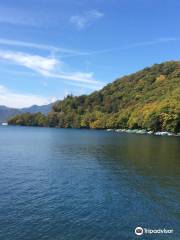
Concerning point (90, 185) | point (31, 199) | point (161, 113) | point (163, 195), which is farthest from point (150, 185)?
point (161, 113)

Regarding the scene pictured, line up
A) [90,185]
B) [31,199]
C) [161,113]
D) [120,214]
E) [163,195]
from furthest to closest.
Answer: [161,113]
[90,185]
[163,195]
[31,199]
[120,214]

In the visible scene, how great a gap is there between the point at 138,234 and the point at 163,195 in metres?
14.2

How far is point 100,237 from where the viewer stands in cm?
2900

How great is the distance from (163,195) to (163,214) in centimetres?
795

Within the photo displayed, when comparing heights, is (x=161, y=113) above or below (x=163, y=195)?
above

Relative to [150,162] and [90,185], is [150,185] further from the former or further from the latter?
[150,162]

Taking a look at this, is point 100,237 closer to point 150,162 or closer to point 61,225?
point 61,225

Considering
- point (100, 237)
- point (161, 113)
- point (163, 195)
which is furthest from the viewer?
point (161, 113)

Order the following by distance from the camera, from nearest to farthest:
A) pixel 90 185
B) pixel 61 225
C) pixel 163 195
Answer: pixel 61 225 → pixel 163 195 → pixel 90 185

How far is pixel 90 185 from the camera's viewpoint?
159ft

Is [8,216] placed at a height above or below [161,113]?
below

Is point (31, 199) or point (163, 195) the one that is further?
point (163, 195)

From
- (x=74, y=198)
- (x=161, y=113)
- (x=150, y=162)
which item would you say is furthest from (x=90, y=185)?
(x=161, y=113)

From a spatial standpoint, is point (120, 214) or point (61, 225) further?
point (120, 214)
